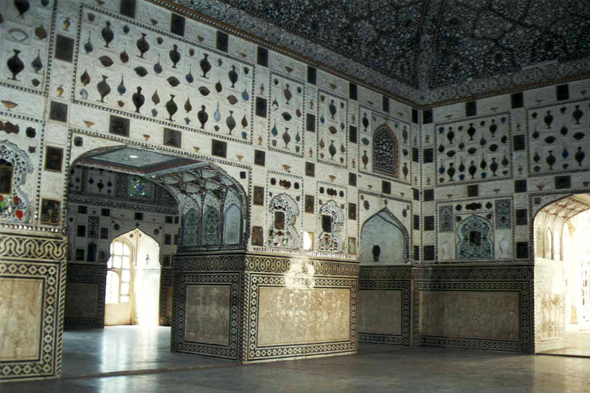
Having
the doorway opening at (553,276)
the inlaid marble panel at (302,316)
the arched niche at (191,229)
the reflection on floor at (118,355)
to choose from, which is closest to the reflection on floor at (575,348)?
the doorway opening at (553,276)

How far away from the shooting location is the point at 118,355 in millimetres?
10125

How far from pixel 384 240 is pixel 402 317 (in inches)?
62.5

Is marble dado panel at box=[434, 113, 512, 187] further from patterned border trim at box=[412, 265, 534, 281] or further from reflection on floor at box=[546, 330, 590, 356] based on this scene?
reflection on floor at box=[546, 330, 590, 356]

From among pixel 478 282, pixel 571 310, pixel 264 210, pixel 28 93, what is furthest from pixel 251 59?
pixel 571 310

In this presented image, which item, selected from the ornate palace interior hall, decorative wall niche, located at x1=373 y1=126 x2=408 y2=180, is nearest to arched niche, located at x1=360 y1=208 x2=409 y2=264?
the ornate palace interior hall

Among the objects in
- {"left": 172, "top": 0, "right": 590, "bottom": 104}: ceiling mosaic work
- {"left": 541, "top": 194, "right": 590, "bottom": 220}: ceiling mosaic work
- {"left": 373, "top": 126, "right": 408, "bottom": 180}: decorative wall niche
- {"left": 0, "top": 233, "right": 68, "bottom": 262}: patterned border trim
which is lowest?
{"left": 0, "top": 233, "right": 68, "bottom": 262}: patterned border trim

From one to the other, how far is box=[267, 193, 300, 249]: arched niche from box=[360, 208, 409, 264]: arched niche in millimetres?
2619

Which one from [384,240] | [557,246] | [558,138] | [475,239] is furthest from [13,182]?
[557,246]

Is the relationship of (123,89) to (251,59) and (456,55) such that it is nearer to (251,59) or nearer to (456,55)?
(251,59)

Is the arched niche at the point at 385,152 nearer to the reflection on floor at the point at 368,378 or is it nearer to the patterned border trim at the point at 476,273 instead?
the patterned border trim at the point at 476,273

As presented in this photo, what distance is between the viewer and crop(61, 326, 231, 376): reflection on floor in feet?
28.4

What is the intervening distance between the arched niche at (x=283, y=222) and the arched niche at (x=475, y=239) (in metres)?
3.91

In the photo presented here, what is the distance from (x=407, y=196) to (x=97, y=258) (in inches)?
312

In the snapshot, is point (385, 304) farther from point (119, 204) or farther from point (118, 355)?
point (119, 204)
